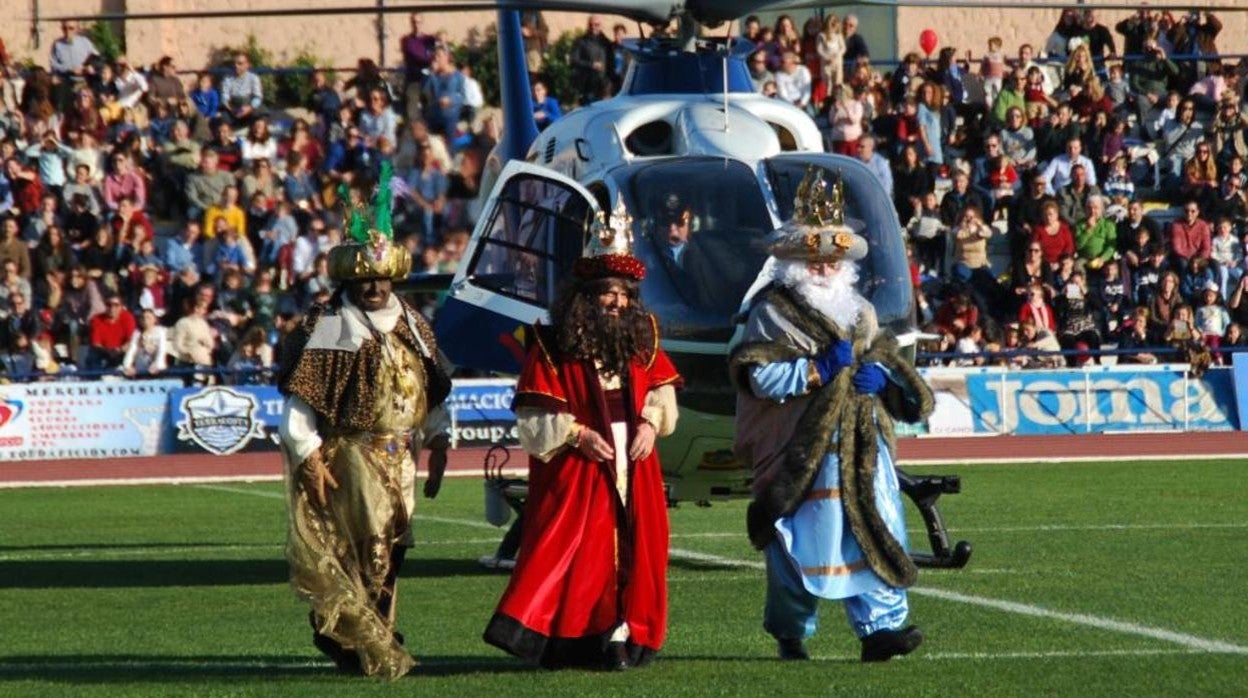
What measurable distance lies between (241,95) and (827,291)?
22.6 m

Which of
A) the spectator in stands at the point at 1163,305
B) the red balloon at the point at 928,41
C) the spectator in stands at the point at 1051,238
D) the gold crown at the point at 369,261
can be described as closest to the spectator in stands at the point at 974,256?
the spectator in stands at the point at 1051,238

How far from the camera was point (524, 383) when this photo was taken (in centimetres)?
960

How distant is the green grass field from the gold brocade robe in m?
0.24

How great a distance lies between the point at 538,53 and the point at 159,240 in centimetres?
717

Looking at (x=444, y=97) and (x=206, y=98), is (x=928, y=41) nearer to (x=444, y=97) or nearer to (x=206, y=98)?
(x=444, y=97)

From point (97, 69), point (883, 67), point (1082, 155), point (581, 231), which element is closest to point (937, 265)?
point (1082, 155)

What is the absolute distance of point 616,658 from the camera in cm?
932

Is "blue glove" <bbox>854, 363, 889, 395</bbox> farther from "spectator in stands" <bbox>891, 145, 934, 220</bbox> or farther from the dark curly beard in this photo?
"spectator in stands" <bbox>891, 145, 934, 220</bbox>

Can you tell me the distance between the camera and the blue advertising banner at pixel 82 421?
2541cm

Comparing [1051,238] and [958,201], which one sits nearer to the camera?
[1051,238]

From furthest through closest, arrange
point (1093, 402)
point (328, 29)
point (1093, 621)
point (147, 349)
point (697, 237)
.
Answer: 1. point (328, 29)
2. point (1093, 402)
3. point (147, 349)
4. point (697, 237)
5. point (1093, 621)

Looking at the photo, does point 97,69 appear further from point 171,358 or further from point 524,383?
point 524,383

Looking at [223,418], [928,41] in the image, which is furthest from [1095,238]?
[223,418]

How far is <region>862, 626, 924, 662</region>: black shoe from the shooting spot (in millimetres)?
9297
